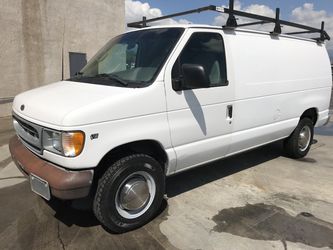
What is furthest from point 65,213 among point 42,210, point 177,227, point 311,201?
point 311,201

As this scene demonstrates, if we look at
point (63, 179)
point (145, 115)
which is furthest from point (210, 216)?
point (63, 179)

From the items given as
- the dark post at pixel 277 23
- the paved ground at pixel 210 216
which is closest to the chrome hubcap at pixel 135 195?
the paved ground at pixel 210 216

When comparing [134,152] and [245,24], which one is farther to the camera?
[245,24]

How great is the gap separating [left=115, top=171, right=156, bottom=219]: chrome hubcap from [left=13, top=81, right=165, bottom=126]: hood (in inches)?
27.7

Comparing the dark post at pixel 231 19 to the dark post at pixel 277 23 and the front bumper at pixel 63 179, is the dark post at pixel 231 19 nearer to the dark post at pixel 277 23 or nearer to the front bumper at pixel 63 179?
the dark post at pixel 277 23

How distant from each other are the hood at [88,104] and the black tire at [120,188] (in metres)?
0.50

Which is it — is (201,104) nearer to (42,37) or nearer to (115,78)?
(115,78)

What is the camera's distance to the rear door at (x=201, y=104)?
3.83 meters

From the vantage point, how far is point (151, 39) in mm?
4184

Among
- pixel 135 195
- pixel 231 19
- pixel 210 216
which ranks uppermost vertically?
pixel 231 19

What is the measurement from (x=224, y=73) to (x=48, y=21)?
7.38 meters

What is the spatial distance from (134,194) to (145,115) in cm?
85

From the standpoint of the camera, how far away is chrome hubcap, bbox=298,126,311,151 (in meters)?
6.27

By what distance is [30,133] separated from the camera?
11.9 feet
